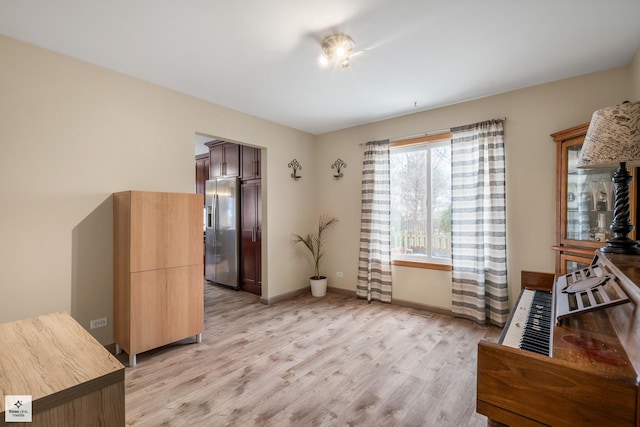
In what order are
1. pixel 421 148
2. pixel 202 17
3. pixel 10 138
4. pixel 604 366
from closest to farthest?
pixel 604 366
pixel 202 17
pixel 10 138
pixel 421 148

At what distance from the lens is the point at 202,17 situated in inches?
78.2

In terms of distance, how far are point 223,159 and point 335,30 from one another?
357cm

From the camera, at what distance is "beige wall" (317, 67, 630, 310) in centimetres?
281

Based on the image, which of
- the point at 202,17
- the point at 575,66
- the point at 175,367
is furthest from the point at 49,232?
the point at 575,66

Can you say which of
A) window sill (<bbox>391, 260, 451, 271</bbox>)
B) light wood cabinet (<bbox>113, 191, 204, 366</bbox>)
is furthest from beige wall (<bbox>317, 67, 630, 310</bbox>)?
light wood cabinet (<bbox>113, 191, 204, 366</bbox>)

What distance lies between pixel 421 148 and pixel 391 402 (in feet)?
10.3

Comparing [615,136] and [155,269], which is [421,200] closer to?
[615,136]

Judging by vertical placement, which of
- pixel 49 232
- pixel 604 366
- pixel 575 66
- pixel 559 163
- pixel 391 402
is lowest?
pixel 391 402

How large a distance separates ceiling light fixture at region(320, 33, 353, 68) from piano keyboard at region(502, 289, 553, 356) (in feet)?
6.99

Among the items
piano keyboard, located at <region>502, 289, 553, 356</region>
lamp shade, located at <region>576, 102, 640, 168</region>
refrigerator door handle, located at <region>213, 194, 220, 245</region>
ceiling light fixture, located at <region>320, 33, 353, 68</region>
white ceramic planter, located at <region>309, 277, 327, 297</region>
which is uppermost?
ceiling light fixture, located at <region>320, 33, 353, 68</region>

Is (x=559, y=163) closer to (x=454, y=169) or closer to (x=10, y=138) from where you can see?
Answer: (x=454, y=169)

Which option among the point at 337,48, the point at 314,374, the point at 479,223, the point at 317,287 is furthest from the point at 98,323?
the point at 479,223

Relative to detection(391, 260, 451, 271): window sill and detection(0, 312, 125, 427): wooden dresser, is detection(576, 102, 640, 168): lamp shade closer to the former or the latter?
detection(0, 312, 125, 427): wooden dresser

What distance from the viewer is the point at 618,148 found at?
131cm
